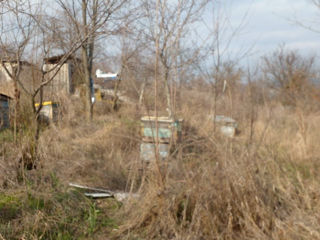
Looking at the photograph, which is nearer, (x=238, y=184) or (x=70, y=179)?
(x=238, y=184)

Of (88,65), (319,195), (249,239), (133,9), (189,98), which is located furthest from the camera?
(88,65)

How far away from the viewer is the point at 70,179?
4289 millimetres

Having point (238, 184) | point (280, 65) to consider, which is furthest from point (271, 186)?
point (280, 65)

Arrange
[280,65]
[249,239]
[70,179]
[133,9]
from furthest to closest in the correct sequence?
[280,65] → [133,9] → [70,179] → [249,239]

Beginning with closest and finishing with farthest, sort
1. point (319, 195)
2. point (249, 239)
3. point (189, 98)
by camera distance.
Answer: point (249, 239) < point (319, 195) < point (189, 98)

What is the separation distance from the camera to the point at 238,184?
10.3 ft

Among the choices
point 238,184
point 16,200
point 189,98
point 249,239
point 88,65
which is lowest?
point 249,239

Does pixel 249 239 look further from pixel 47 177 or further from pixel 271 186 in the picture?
pixel 47 177

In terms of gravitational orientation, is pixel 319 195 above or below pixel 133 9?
below

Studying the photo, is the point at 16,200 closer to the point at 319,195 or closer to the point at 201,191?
the point at 201,191

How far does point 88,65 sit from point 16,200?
6.46 meters

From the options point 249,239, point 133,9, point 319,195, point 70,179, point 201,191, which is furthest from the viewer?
point 133,9

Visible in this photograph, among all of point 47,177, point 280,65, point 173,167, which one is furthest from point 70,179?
point 280,65

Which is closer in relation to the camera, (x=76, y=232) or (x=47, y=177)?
(x=76, y=232)
